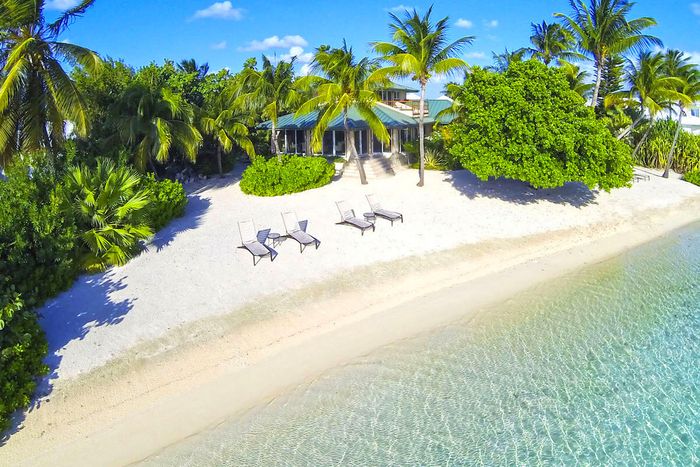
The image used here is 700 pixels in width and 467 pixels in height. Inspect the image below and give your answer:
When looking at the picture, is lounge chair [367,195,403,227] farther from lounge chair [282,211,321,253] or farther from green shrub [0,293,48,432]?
green shrub [0,293,48,432]

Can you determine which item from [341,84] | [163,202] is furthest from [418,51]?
[163,202]

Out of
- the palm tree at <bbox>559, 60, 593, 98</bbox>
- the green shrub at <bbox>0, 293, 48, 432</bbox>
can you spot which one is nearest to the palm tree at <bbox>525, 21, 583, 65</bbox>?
the palm tree at <bbox>559, 60, 593, 98</bbox>

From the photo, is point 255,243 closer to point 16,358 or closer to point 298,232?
point 298,232

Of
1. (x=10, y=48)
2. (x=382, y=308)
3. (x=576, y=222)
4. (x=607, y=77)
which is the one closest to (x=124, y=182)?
(x=10, y=48)

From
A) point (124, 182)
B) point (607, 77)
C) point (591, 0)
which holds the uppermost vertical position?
point (591, 0)

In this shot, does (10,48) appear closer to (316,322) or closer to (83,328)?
(83,328)

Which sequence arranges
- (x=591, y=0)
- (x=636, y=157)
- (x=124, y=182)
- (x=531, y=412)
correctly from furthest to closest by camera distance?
(x=636, y=157), (x=591, y=0), (x=124, y=182), (x=531, y=412)

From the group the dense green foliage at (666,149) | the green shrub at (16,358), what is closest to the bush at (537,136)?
the dense green foliage at (666,149)
